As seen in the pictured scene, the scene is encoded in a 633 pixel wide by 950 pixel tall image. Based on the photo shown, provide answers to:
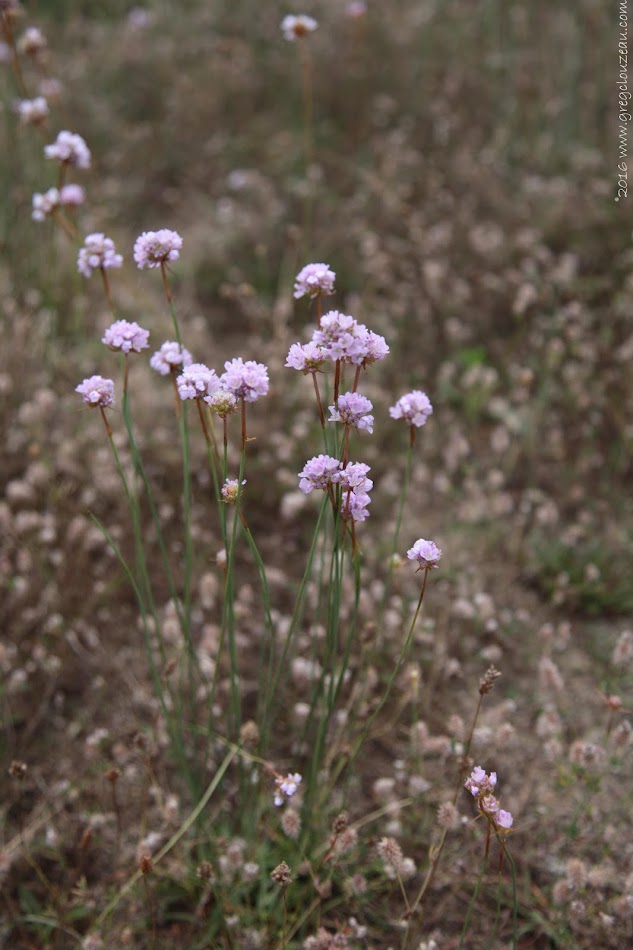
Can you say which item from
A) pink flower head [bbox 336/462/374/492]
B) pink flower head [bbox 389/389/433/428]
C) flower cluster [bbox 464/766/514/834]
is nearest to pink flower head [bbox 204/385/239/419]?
pink flower head [bbox 336/462/374/492]

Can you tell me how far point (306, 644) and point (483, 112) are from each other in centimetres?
344

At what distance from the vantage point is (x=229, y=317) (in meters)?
3.92

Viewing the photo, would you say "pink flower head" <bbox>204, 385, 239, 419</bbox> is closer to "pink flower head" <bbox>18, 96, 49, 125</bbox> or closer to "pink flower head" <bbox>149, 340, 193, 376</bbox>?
"pink flower head" <bbox>149, 340, 193, 376</bbox>

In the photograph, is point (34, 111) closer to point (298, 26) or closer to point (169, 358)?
point (298, 26)

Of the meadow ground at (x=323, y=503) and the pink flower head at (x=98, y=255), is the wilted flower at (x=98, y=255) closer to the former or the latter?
the pink flower head at (x=98, y=255)

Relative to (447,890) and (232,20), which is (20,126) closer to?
(232,20)

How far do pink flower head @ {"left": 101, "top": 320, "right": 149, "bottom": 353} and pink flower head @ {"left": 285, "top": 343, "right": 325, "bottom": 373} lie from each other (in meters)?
0.37

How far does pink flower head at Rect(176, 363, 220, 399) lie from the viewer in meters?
1.50

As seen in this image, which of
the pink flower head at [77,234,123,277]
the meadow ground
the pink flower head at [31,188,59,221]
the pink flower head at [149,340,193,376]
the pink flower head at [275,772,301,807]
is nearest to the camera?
the pink flower head at [275,772,301,807]

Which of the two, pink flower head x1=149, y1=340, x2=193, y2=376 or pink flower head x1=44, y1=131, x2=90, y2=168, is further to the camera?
pink flower head x1=44, y1=131, x2=90, y2=168

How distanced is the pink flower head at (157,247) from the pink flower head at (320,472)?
1.71 feet

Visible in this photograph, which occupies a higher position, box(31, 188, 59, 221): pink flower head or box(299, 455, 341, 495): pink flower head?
box(31, 188, 59, 221): pink flower head

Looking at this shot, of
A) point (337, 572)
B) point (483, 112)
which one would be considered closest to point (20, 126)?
point (483, 112)

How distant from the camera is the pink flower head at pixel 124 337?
1.67m
